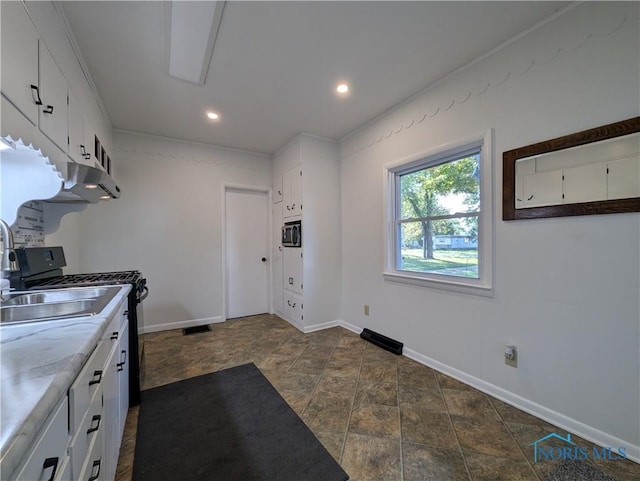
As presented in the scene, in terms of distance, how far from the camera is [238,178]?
397cm

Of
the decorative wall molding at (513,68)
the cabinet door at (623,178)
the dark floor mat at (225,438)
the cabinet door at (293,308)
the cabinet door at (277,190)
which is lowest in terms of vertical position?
the dark floor mat at (225,438)

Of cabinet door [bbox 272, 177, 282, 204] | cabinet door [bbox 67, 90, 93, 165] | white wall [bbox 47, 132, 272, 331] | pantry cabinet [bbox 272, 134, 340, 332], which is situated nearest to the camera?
cabinet door [bbox 67, 90, 93, 165]

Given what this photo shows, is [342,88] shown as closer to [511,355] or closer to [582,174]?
[582,174]

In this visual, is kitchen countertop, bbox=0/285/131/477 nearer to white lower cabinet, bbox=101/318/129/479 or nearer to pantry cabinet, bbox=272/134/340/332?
white lower cabinet, bbox=101/318/129/479

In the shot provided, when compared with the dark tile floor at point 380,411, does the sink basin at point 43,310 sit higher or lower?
higher

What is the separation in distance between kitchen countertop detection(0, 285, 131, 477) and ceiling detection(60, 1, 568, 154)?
1840mm

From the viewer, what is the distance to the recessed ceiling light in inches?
94.0

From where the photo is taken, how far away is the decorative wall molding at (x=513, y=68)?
59.0 inches

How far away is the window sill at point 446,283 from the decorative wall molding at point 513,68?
1484mm

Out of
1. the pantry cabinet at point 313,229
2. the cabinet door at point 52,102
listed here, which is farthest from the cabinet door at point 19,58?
the pantry cabinet at point 313,229

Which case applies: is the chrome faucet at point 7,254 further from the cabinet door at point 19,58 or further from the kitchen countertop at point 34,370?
the kitchen countertop at point 34,370

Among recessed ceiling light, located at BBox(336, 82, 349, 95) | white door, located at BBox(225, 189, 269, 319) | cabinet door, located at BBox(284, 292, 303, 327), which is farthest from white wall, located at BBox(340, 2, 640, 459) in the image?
white door, located at BBox(225, 189, 269, 319)

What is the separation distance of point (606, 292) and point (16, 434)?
2.39 metres

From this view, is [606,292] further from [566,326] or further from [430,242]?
[430,242]
